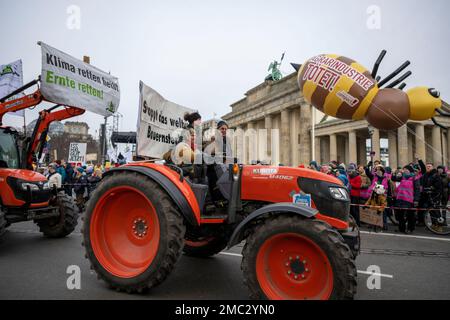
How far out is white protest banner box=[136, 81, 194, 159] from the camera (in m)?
3.53

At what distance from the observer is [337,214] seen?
119 inches

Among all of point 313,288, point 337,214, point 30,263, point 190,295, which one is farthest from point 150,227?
point 30,263

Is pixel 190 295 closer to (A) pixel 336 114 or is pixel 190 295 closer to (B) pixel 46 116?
(A) pixel 336 114

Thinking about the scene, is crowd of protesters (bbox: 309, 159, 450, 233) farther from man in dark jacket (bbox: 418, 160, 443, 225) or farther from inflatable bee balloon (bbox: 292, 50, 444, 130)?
inflatable bee balloon (bbox: 292, 50, 444, 130)

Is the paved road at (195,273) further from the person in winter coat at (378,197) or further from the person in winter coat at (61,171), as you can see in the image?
the person in winter coat at (61,171)

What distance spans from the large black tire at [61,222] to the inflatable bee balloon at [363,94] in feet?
18.6

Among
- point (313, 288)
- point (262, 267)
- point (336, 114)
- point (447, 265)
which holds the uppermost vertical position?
point (336, 114)

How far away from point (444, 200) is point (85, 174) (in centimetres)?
1366

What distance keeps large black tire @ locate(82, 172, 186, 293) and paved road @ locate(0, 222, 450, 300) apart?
0.59 ft

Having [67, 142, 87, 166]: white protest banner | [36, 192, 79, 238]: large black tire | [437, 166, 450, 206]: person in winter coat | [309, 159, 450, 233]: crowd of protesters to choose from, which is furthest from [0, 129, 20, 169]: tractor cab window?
[437, 166, 450, 206]: person in winter coat

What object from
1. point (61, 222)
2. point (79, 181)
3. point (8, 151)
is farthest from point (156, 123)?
point (79, 181)

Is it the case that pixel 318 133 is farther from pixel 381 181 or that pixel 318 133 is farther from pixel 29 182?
pixel 29 182

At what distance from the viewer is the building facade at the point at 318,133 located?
29.3 m

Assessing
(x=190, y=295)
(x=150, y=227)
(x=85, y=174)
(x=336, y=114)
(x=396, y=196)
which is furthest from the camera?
(x=85, y=174)
